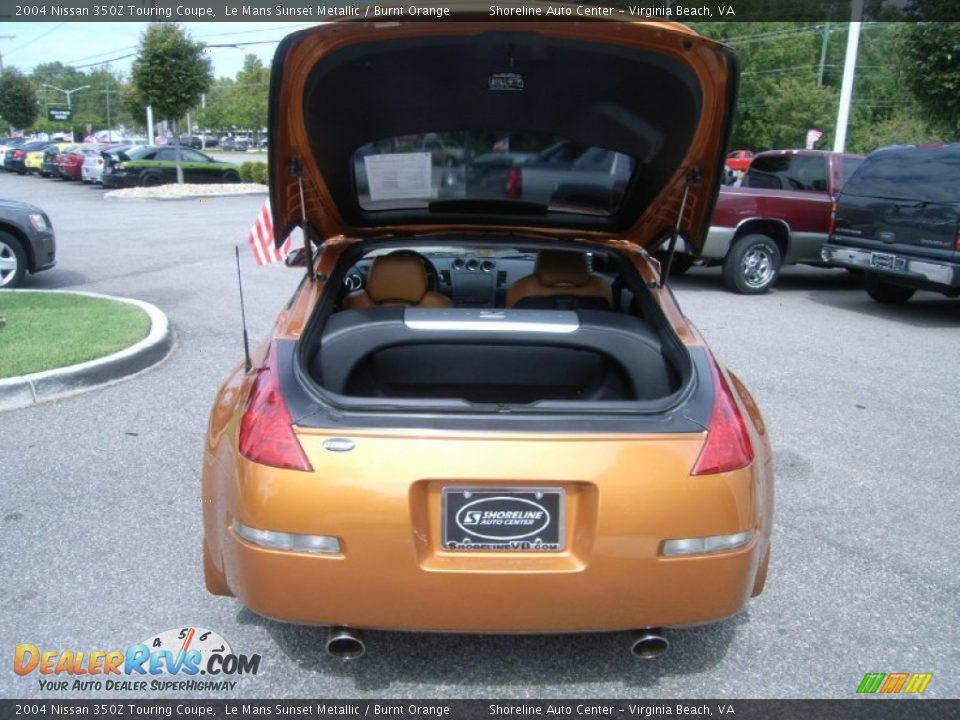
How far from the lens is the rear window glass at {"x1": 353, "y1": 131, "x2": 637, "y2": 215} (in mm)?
3391

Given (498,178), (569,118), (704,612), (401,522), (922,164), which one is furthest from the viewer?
(922,164)

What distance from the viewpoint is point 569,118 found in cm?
A: 323

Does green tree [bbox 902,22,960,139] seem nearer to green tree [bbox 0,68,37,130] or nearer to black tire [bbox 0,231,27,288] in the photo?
black tire [bbox 0,231,27,288]

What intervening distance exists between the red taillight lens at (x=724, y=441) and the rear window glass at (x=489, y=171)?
1.31 m

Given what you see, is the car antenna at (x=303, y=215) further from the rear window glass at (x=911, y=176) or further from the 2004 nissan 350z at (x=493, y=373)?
the rear window glass at (x=911, y=176)

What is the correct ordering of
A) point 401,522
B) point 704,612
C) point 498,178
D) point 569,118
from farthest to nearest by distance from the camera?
point 498,178, point 569,118, point 704,612, point 401,522

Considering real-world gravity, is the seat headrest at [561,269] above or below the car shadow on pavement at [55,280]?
above

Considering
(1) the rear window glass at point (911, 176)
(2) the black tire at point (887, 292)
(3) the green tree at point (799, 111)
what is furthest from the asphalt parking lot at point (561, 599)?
(3) the green tree at point (799, 111)

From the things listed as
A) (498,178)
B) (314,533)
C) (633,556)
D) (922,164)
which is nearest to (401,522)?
(314,533)

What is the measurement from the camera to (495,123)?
330 centimetres

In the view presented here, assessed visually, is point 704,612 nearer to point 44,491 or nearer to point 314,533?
point 314,533

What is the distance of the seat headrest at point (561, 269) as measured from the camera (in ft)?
11.9

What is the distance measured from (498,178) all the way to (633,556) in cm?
188

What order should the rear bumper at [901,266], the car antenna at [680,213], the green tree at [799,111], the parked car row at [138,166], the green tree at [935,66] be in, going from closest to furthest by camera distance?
the car antenna at [680,213] < the rear bumper at [901,266] < the green tree at [935,66] < the parked car row at [138,166] < the green tree at [799,111]
